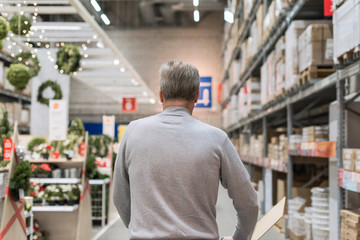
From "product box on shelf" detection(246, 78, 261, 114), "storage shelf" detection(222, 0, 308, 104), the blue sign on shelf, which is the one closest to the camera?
"storage shelf" detection(222, 0, 308, 104)

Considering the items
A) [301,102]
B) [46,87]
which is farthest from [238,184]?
[46,87]

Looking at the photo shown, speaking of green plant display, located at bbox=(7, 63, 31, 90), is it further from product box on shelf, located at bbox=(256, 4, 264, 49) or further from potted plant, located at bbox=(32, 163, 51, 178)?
product box on shelf, located at bbox=(256, 4, 264, 49)

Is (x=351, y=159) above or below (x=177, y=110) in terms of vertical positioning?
below

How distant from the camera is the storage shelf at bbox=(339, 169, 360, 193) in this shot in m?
2.97

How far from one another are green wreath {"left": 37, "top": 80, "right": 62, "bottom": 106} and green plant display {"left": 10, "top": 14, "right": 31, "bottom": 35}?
4211 mm

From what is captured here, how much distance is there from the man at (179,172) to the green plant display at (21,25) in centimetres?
264

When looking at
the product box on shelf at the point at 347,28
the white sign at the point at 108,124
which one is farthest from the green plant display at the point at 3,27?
the white sign at the point at 108,124

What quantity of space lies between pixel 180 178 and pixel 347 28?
2095 mm

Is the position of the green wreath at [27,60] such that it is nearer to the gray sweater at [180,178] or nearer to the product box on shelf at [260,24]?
the product box on shelf at [260,24]

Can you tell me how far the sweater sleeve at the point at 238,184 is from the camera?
1.64 meters

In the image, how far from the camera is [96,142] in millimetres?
8180

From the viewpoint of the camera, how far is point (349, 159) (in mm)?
3184

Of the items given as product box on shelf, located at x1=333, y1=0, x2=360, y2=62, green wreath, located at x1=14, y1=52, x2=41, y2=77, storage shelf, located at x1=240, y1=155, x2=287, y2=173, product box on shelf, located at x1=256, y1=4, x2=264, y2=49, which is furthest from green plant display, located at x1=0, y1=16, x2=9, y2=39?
product box on shelf, located at x1=256, y1=4, x2=264, y2=49

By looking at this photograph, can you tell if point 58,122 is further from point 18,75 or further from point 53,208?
point 18,75
